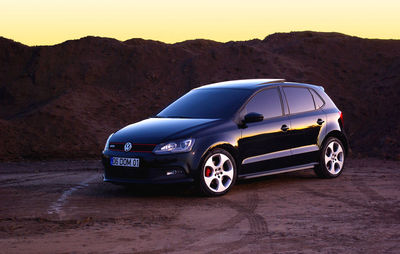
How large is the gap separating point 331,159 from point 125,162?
4002 mm

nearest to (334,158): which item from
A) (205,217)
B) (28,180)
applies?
(205,217)

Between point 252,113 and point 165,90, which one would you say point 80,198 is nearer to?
point 252,113

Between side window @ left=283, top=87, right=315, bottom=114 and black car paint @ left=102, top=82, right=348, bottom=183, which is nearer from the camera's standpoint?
black car paint @ left=102, top=82, right=348, bottom=183

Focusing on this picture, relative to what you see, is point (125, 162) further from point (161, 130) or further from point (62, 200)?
point (62, 200)

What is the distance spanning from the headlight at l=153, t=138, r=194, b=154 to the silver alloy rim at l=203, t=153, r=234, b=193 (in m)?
0.39

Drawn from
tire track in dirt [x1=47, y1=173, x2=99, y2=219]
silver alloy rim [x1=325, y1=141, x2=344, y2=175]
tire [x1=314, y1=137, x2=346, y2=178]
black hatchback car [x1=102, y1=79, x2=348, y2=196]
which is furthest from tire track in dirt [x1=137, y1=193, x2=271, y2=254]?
silver alloy rim [x1=325, y1=141, x2=344, y2=175]

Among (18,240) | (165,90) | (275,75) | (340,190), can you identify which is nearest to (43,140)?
(165,90)

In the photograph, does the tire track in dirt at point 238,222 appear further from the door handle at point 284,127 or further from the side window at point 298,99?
the side window at point 298,99

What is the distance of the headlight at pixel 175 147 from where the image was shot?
10172 mm

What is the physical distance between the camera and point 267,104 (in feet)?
37.8

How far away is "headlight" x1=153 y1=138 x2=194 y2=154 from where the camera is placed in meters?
10.2

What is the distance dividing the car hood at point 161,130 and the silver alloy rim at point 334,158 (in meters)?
2.66

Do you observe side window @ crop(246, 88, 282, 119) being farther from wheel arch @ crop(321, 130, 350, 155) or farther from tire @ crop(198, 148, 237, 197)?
wheel arch @ crop(321, 130, 350, 155)

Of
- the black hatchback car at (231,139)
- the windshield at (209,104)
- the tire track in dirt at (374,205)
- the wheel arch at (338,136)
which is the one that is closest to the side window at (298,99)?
the black hatchback car at (231,139)
